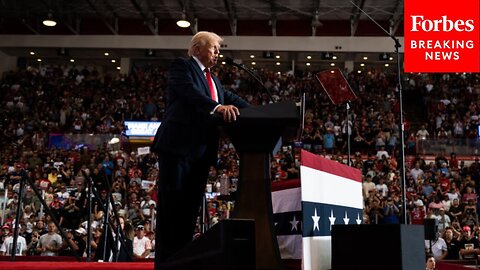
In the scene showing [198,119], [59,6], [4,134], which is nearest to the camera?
[198,119]

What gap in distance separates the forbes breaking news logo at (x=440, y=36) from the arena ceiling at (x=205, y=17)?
52.0ft

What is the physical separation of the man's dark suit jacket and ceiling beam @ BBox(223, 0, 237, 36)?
1949 cm

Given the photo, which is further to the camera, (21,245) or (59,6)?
(59,6)

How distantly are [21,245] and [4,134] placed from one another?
40.5 feet

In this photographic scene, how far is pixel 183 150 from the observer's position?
2.62 meters

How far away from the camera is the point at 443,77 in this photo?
2325 centimetres

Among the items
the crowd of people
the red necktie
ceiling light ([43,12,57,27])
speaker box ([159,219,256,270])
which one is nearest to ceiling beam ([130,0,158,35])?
the crowd of people

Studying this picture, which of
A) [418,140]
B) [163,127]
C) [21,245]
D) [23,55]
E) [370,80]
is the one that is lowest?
[21,245]

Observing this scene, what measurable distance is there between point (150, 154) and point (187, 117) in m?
13.1

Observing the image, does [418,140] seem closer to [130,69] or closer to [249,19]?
[249,19]

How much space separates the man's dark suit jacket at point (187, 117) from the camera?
2604mm

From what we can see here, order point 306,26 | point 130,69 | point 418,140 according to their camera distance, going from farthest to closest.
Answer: point 130,69
point 306,26
point 418,140

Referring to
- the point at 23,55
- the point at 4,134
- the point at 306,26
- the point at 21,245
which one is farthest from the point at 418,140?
the point at 23,55

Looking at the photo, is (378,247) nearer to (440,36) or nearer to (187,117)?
(187,117)
